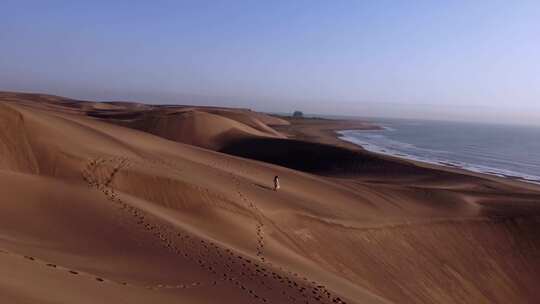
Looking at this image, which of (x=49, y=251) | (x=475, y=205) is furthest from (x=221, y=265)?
(x=475, y=205)

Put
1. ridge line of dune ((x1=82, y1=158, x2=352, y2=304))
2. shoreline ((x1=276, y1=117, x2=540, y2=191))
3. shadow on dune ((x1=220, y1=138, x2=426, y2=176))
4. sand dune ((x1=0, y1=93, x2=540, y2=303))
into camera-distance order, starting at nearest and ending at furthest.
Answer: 1. sand dune ((x1=0, y1=93, x2=540, y2=303))
2. ridge line of dune ((x1=82, y1=158, x2=352, y2=304))
3. shadow on dune ((x1=220, y1=138, x2=426, y2=176))
4. shoreline ((x1=276, y1=117, x2=540, y2=191))

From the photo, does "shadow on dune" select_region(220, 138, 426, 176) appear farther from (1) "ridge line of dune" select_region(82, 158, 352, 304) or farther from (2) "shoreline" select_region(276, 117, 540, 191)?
(1) "ridge line of dune" select_region(82, 158, 352, 304)

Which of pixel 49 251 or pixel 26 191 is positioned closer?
pixel 49 251

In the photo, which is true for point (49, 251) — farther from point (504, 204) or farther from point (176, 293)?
point (504, 204)

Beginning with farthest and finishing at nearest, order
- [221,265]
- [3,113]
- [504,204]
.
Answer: [504,204], [3,113], [221,265]

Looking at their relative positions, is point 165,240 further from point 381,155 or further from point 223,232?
point 381,155

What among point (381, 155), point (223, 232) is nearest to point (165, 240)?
point (223, 232)

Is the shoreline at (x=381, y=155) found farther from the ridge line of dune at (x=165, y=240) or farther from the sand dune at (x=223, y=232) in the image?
the ridge line of dune at (x=165, y=240)

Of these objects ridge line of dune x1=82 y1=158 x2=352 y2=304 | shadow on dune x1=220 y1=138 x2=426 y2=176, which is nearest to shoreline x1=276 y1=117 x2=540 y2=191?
shadow on dune x1=220 y1=138 x2=426 y2=176
